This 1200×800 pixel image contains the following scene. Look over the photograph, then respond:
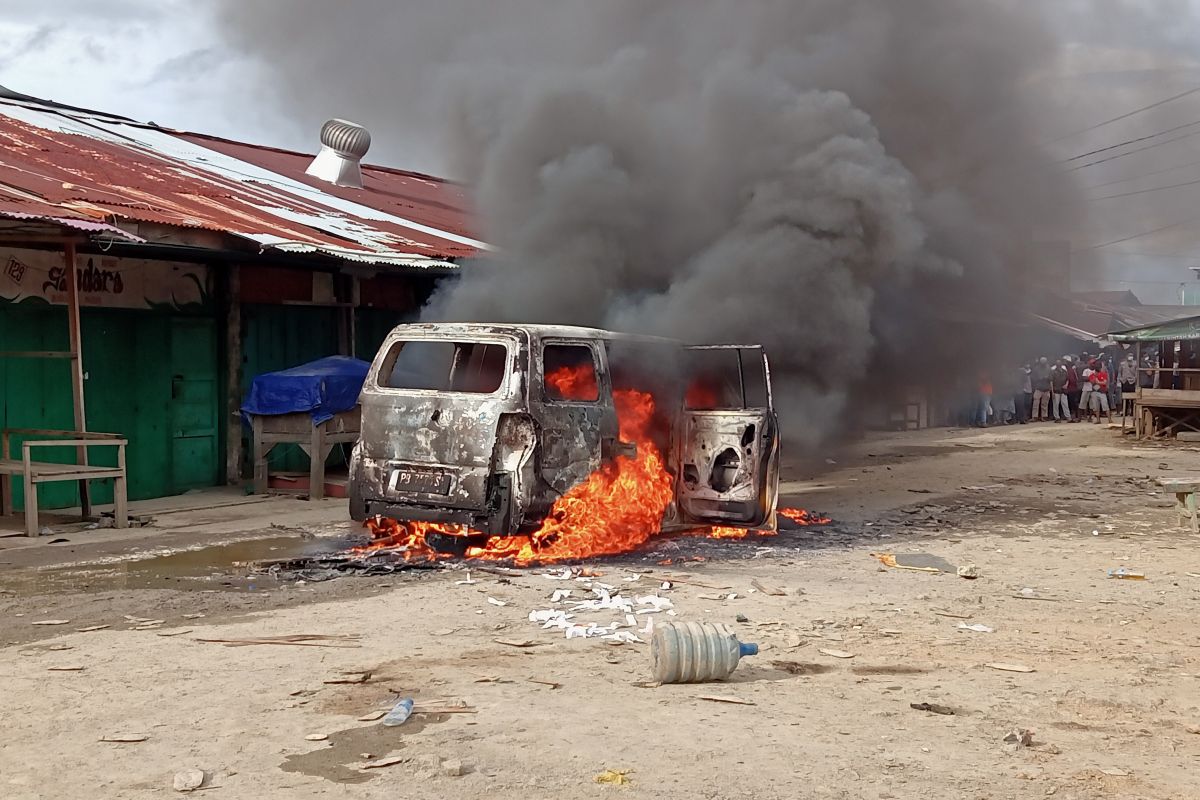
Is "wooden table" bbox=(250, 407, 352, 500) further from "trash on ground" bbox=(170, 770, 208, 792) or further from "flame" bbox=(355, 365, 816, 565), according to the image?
"trash on ground" bbox=(170, 770, 208, 792)

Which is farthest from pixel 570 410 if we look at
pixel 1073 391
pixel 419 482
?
pixel 1073 391

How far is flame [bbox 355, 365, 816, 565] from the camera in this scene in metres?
8.30

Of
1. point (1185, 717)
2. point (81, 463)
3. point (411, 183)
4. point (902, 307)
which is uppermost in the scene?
point (411, 183)

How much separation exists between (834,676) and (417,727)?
6.90 feet

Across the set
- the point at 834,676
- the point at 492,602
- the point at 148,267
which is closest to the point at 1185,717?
the point at 834,676

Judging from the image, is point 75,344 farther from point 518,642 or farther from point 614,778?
point 614,778

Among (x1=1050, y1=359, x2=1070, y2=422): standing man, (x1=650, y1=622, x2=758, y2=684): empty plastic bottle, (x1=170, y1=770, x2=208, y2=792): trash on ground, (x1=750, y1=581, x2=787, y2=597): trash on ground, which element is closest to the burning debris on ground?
(x1=750, y1=581, x2=787, y2=597): trash on ground

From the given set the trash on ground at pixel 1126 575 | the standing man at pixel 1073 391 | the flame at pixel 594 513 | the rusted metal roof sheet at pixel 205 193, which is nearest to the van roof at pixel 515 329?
the flame at pixel 594 513

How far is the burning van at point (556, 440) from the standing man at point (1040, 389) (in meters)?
21.6

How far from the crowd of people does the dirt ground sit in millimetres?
19399

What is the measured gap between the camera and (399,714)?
4.67m

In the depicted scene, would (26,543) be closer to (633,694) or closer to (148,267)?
(148,267)

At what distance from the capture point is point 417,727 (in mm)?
4602

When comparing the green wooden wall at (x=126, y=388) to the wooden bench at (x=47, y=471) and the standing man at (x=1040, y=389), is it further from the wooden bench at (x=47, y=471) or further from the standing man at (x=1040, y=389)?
the standing man at (x=1040, y=389)
